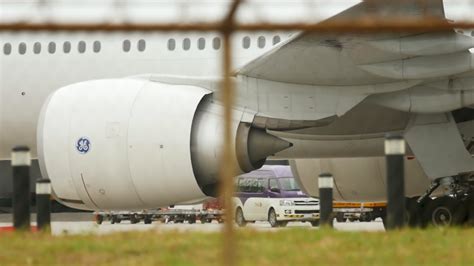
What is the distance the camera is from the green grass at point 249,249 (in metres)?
5.81

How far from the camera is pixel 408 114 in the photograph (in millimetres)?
13195

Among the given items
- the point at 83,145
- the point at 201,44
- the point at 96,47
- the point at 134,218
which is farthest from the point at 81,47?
the point at 134,218

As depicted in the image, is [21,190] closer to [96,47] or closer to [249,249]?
[249,249]

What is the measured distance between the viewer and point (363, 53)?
12078 millimetres

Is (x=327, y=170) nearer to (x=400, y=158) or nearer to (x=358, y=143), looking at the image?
(x=358, y=143)

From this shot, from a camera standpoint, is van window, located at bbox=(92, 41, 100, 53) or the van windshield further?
the van windshield

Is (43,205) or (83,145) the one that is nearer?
(43,205)

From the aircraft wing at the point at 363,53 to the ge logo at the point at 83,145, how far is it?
2234 millimetres

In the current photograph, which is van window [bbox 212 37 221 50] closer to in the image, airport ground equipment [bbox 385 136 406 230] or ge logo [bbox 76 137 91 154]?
ge logo [bbox 76 137 91 154]

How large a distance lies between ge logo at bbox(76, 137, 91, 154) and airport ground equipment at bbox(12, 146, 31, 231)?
3766 millimetres

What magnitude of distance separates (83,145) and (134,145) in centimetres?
67

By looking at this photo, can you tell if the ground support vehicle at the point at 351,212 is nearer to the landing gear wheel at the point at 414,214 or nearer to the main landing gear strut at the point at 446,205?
the landing gear wheel at the point at 414,214

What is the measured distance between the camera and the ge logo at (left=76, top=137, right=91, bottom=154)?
39.7ft

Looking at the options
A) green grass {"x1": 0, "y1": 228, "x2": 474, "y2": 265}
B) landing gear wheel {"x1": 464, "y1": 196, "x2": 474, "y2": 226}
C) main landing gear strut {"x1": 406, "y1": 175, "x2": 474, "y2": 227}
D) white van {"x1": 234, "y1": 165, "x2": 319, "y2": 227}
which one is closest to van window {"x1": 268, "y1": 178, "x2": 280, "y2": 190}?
white van {"x1": 234, "y1": 165, "x2": 319, "y2": 227}
